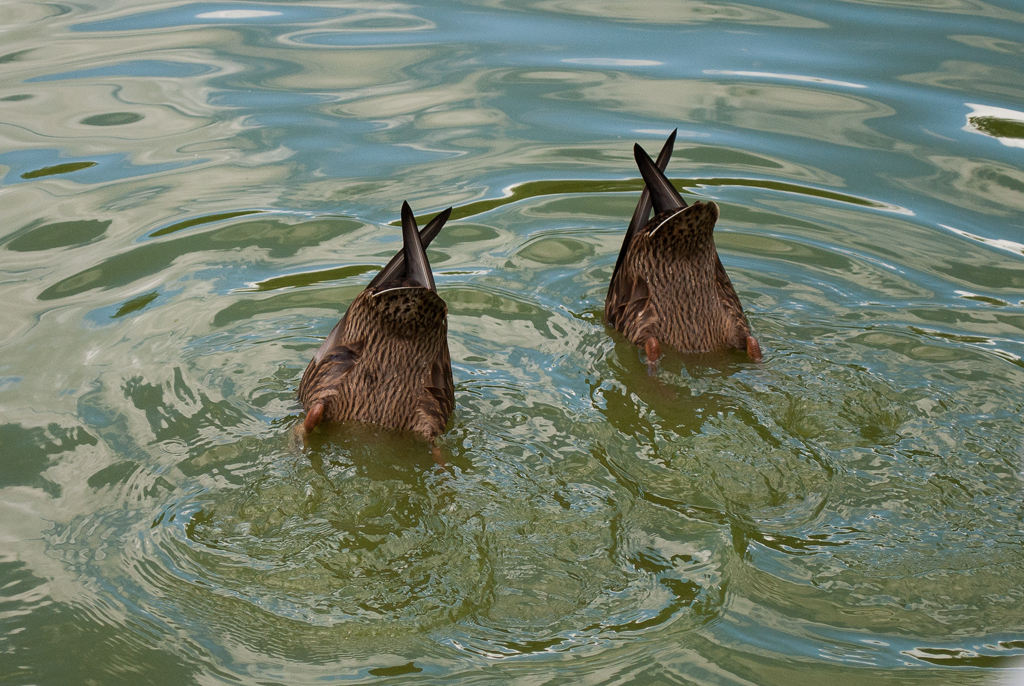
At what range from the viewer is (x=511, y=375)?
5.17m

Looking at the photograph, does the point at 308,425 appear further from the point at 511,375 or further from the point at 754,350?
the point at 754,350

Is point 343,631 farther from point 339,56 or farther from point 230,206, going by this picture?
point 339,56

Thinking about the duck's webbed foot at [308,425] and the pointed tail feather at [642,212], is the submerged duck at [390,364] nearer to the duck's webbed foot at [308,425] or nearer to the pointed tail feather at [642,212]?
the duck's webbed foot at [308,425]

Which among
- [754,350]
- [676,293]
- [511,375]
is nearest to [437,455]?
→ [511,375]

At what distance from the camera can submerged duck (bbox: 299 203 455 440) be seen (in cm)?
454

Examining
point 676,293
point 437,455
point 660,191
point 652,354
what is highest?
point 660,191

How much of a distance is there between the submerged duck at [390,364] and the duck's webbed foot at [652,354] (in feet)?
3.57

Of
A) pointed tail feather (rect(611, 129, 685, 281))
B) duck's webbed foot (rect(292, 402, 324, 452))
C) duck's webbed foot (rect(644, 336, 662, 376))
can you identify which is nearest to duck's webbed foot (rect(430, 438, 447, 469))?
duck's webbed foot (rect(292, 402, 324, 452))

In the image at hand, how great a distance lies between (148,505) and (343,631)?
108cm

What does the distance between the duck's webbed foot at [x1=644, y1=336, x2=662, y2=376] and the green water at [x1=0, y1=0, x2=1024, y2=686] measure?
116 millimetres

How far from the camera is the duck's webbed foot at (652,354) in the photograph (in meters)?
5.23

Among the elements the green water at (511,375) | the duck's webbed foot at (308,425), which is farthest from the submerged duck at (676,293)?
the duck's webbed foot at (308,425)

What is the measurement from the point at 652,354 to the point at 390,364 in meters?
1.36

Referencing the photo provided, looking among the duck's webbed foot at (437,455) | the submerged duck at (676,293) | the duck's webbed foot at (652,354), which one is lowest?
the duck's webbed foot at (437,455)
